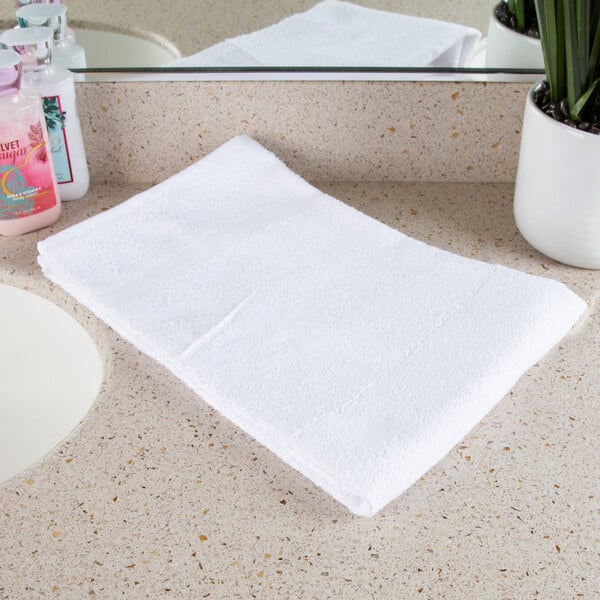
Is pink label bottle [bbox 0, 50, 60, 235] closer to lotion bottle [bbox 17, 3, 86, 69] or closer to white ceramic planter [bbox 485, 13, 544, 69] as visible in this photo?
lotion bottle [bbox 17, 3, 86, 69]

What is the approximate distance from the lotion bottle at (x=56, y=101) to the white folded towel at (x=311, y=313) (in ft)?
0.32

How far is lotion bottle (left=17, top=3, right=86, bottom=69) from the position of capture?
860mm

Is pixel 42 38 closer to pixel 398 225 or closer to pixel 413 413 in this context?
pixel 398 225

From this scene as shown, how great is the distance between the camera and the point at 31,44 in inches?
31.9

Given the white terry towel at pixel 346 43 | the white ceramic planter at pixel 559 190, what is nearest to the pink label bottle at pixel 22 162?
the white terry towel at pixel 346 43

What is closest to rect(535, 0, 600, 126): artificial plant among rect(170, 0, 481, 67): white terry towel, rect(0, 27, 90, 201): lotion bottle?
rect(170, 0, 481, 67): white terry towel

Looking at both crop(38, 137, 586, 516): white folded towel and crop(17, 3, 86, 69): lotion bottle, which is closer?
crop(38, 137, 586, 516): white folded towel

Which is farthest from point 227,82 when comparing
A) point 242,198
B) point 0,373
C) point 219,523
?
point 219,523

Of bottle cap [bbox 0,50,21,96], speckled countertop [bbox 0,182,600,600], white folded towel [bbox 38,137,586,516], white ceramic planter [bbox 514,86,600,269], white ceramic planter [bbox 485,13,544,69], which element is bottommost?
speckled countertop [bbox 0,182,600,600]

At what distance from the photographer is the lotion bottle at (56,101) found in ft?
2.67

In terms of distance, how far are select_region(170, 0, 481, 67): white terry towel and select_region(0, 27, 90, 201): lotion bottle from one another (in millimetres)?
128

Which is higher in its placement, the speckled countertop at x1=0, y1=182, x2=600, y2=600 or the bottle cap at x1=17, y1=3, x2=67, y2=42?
the bottle cap at x1=17, y1=3, x2=67, y2=42

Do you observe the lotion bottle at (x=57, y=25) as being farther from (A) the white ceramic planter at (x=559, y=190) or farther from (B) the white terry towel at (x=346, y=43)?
(A) the white ceramic planter at (x=559, y=190)

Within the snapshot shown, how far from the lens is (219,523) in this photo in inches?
23.9
